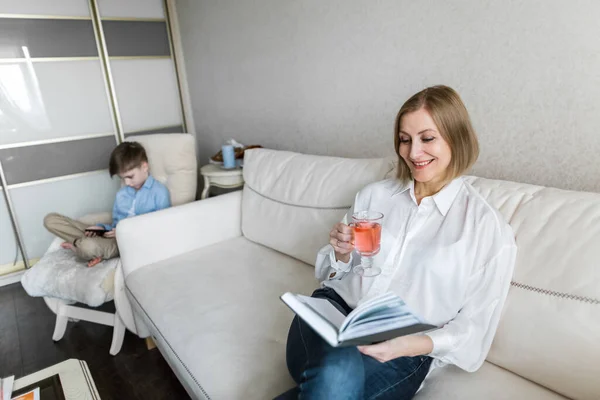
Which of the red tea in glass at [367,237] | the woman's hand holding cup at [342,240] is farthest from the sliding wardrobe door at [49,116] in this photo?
the red tea in glass at [367,237]

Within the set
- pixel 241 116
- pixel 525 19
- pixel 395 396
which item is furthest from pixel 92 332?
pixel 525 19

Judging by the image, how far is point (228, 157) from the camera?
238 cm

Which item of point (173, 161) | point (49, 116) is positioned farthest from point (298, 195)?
point (49, 116)

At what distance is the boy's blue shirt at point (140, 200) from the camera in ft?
7.02

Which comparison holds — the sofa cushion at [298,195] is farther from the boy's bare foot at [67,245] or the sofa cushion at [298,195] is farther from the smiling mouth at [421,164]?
the boy's bare foot at [67,245]

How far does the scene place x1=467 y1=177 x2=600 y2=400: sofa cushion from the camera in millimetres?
899

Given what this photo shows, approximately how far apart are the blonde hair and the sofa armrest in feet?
4.06

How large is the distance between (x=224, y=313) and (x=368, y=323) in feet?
2.52

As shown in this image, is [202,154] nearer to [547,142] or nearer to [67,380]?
[67,380]

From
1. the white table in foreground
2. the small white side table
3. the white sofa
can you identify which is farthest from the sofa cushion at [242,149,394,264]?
the white table in foreground

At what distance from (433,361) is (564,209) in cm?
52

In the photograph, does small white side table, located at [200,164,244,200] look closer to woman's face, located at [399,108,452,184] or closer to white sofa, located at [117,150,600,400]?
white sofa, located at [117,150,600,400]

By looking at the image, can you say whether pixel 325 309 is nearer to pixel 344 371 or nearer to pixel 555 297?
pixel 344 371

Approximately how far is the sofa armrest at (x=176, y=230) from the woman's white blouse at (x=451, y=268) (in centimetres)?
108
